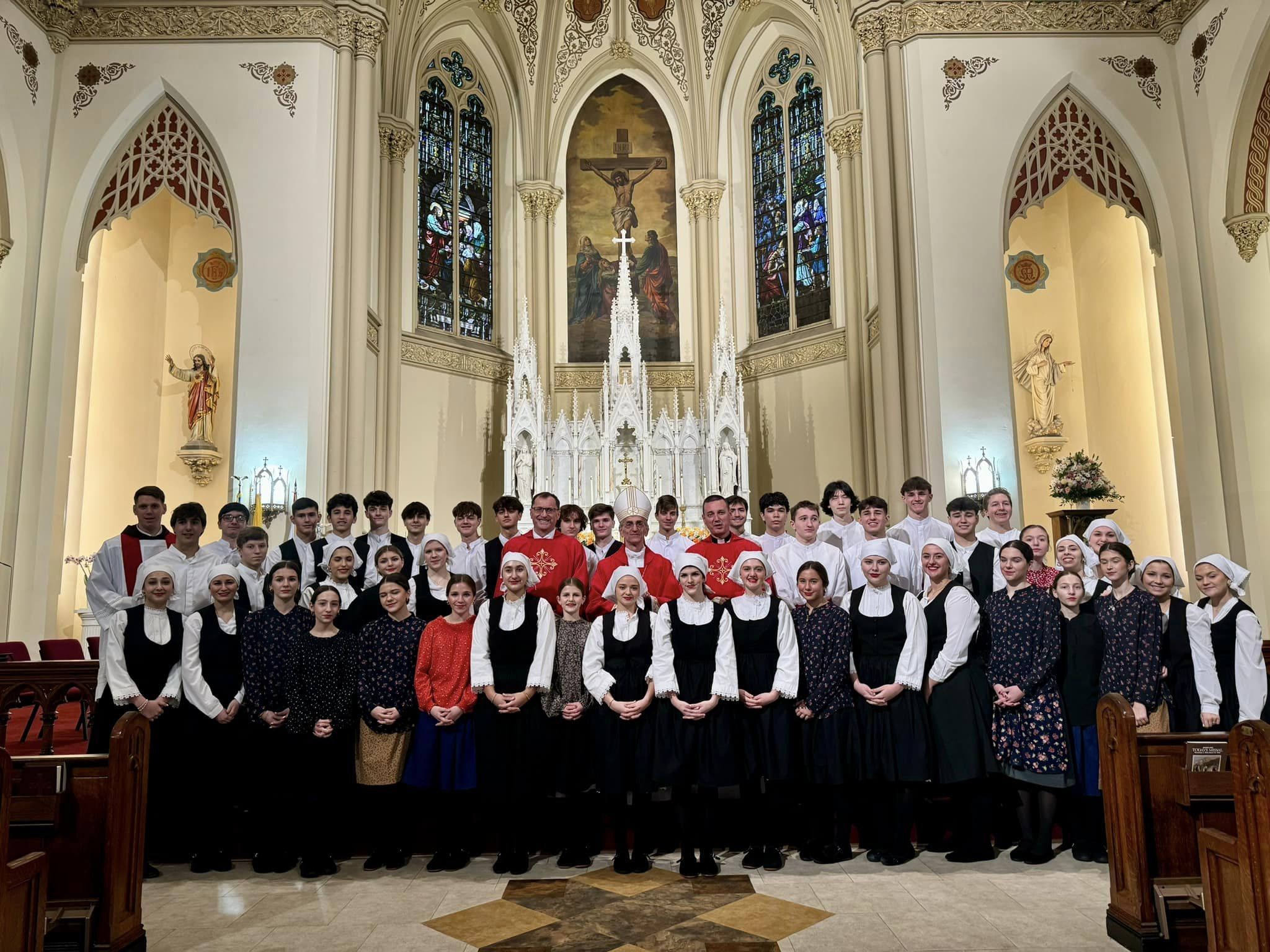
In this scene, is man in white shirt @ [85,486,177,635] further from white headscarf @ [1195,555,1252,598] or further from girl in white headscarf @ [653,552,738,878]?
white headscarf @ [1195,555,1252,598]

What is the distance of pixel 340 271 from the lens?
9828mm

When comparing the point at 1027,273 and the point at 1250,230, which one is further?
the point at 1027,273

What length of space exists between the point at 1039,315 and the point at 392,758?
32.5 ft

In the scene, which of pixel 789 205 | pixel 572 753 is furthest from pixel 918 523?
pixel 789 205

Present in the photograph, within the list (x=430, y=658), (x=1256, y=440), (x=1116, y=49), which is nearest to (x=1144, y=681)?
(x=430, y=658)

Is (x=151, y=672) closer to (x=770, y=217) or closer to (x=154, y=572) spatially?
(x=154, y=572)

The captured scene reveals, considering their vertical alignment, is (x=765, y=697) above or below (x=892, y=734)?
above

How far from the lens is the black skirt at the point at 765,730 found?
14.9 feet

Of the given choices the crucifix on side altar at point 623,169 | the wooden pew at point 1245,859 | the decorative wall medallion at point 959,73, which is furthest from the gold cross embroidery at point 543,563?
the crucifix on side altar at point 623,169

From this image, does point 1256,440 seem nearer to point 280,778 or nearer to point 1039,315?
point 1039,315

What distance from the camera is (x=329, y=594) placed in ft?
15.1

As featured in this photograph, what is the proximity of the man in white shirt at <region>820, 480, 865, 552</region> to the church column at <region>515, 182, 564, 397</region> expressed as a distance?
895 cm

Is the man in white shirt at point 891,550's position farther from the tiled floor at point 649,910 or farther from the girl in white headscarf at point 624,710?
the tiled floor at point 649,910

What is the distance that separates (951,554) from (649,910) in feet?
8.25
